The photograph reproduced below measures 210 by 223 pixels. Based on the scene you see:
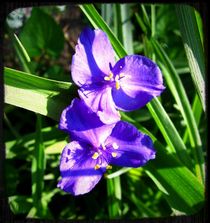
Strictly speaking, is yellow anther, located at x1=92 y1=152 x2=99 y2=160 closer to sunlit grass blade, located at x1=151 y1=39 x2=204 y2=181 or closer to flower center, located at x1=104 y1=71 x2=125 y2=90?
flower center, located at x1=104 y1=71 x2=125 y2=90

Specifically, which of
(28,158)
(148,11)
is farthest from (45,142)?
(148,11)

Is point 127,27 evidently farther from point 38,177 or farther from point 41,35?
point 38,177

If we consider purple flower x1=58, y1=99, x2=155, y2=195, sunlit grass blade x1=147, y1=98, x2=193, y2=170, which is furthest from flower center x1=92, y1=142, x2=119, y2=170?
sunlit grass blade x1=147, y1=98, x2=193, y2=170

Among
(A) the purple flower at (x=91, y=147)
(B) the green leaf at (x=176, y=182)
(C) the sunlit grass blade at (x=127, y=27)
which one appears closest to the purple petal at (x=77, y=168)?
(A) the purple flower at (x=91, y=147)

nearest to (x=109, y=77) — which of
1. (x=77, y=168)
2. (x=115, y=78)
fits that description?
(x=115, y=78)

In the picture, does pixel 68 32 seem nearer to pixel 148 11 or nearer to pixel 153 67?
pixel 148 11
